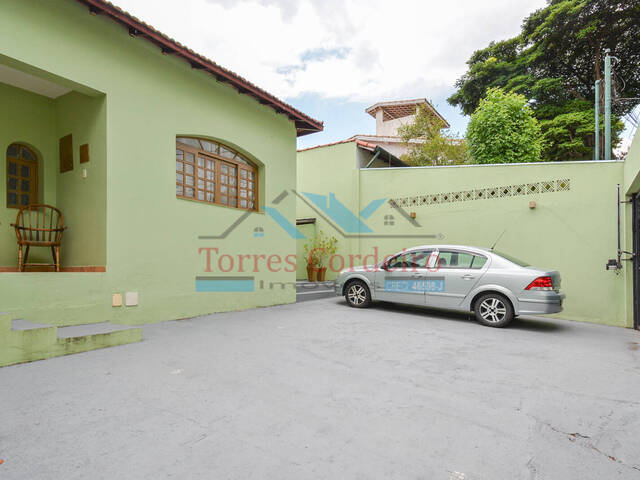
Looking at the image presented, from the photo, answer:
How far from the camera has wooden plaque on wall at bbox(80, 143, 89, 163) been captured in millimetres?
4941

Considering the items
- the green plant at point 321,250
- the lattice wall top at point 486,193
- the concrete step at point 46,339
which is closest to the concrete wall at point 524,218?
the lattice wall top at point 486,193

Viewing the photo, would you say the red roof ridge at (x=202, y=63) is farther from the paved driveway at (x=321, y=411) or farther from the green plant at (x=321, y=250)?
the paved driveway at (x=321, y=411)

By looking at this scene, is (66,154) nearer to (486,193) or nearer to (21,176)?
(21,176)

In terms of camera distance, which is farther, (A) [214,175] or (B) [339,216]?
(B) [339,216]

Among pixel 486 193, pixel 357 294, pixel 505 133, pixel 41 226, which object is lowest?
pixel 357 294

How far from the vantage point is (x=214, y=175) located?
664 cm

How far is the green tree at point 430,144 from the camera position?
A: 1298 cm

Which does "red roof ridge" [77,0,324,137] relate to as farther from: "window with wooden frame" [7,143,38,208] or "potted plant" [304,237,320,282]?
"potted plant" [304,237,320,282]

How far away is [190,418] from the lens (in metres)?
2.32

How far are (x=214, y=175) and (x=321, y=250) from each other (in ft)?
15.0

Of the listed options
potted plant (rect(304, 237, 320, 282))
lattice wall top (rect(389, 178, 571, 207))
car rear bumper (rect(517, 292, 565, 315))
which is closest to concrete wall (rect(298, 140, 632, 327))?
lattice wall top (rect(389, 178, 571, 207))

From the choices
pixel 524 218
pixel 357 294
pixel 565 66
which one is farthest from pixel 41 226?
pixel 565 66

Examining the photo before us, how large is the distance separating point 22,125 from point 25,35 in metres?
1.68

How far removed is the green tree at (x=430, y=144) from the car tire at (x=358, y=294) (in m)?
7.77
